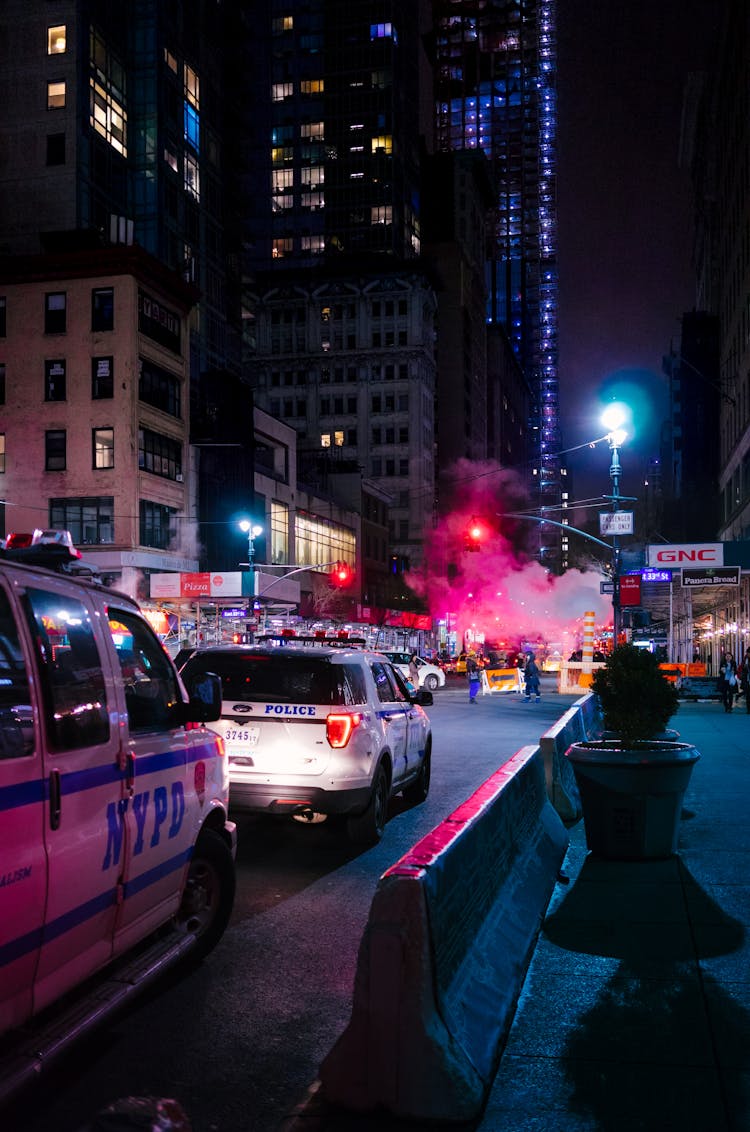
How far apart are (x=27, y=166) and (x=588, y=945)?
56.9 m

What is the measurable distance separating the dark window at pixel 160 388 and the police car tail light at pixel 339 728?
141 ft

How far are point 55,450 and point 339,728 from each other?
43.4 m

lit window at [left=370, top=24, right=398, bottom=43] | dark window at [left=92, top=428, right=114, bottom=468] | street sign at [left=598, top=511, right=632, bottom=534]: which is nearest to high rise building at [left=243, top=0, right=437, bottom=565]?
lit window at [left=370, top=24, right=398, bottom=43]

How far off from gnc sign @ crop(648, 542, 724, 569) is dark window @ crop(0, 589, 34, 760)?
117 ft

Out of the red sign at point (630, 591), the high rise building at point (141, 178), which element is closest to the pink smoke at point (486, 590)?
the high rise building at point (141, 178)

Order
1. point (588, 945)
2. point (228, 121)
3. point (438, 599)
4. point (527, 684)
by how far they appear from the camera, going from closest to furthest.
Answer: point (588, 945) < point (527, 684) < point (228, 121) < point (438, 599)

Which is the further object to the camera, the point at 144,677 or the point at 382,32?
the point at 382,32

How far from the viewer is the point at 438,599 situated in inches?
4510

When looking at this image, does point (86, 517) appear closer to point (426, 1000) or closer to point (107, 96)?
point (107, 96)

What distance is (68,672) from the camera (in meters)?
4.32

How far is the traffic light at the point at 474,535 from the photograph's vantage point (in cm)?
3400

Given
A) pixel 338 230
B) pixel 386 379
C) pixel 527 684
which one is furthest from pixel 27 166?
pixel 338 230

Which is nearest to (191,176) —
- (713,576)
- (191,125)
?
(191,125)

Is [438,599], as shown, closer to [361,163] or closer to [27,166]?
[361,163]
